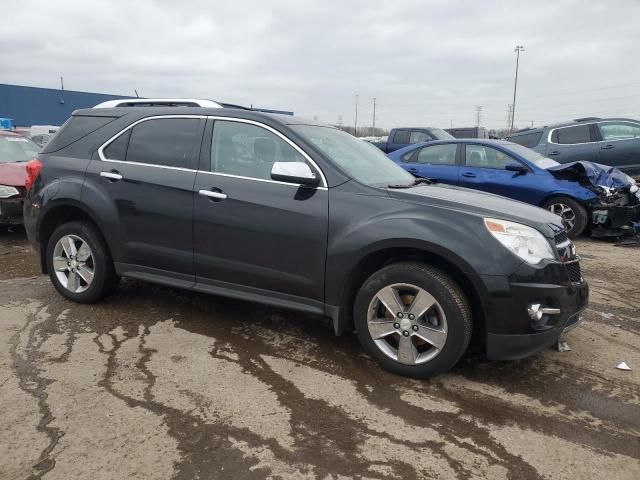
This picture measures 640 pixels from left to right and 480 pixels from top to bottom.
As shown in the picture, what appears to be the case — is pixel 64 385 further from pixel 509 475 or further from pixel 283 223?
pixel 509 475

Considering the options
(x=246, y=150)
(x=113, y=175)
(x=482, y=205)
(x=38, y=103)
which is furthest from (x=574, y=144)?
(x=38, y=103)

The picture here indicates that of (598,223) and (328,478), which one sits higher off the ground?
(598,223)

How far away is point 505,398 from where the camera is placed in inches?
125

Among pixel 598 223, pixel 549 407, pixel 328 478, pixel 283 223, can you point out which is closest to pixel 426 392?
pixel 549 407

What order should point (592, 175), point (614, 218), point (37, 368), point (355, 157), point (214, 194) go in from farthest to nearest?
point (592, 175) → point (614, 218) → point (355, 157) → point (214, 194) → point (37, 368)

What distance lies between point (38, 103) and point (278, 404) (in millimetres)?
44408

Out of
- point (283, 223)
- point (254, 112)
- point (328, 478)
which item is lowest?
point (328, 478)

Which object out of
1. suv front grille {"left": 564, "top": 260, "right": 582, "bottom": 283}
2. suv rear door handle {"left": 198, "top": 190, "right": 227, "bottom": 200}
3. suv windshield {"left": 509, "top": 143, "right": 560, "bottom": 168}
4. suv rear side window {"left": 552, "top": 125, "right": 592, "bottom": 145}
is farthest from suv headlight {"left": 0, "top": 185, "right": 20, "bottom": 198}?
suv rear side window {"left": 552, "top": 125, "right": 592, "bottom": 145}

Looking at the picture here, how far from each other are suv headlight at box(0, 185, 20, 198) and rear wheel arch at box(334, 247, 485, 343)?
5628 millimetres

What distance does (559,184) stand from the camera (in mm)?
7754

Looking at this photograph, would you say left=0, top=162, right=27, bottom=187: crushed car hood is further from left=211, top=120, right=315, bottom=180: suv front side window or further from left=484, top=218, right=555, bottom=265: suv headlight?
left=484, top=218, right=555, bottom=265: suv headlight

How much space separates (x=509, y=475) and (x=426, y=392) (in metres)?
0.83

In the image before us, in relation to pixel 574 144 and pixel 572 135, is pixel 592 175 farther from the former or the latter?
pixel 572 135

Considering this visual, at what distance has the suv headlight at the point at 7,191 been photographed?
275 inches
